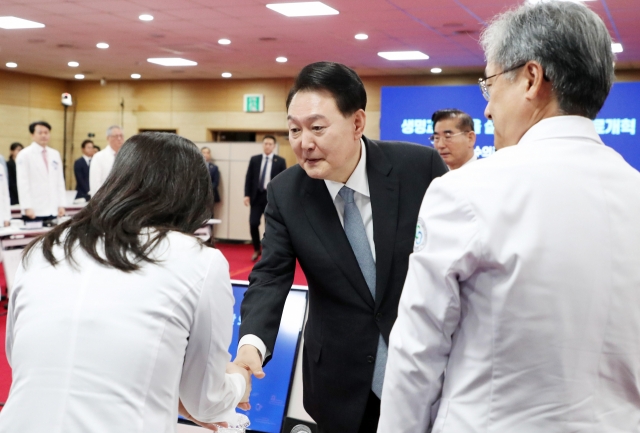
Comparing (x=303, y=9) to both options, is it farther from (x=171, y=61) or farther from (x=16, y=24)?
(x=171, y=61)

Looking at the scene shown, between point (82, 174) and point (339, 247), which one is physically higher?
point (339, 247)

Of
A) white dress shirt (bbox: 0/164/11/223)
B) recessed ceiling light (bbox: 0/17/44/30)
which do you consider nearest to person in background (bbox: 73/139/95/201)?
recessed ceiling light (bbox: 0/17/44/30)

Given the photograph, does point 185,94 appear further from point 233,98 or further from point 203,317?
point 203,317

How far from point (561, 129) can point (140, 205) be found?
80 centimetres

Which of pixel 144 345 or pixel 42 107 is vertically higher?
pixel 42 107

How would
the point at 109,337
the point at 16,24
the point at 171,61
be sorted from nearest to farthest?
the point at 109,337 < the point at 16,24 < the point at 171,61

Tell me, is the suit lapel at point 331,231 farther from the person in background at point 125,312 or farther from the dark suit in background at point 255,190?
the dark suit in background at point 255,190

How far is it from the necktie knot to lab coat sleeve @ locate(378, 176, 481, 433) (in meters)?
0.66

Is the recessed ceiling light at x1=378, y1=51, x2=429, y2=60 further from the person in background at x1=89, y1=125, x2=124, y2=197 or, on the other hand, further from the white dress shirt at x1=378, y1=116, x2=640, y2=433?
the white dress shirt at x1=378, y1=116, x2=640, y2=433

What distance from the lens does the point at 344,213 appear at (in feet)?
5.56

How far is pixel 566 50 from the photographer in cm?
100

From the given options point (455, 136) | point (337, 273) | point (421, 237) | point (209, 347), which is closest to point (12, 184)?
point (455, 136)

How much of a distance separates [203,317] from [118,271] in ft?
0.61

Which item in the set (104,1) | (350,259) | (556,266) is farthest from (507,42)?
(104,1)
